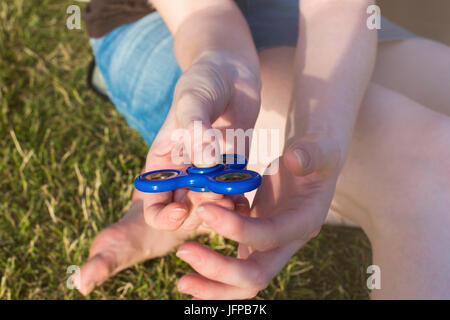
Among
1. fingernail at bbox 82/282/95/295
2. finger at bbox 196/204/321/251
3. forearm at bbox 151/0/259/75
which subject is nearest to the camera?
finger at bbox 196/204/321/251

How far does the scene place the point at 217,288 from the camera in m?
0.79

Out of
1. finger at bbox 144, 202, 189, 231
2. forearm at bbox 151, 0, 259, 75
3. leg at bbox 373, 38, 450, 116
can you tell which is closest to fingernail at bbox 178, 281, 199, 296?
finger at bbox 144, 202, 189, 231

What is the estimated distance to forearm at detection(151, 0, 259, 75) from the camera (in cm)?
96

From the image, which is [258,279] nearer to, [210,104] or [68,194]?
[210,104]

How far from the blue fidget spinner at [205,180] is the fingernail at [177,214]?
0.13ft

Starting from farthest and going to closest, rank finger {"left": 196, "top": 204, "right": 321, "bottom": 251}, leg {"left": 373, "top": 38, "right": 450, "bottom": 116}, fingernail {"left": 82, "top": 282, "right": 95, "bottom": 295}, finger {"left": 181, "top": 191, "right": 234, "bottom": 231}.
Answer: leg {"left": 373, "top": 38, "right": 450, "bottom": 116} → fingernail {"left": 82, "top": 282, "right": 95, "bottom": 295} → finger {"left": 181, "top": 191, "right": 234, "bottom": 231} → finger {"left": 196, "top": 204, "right": 321, "bottom": 251}

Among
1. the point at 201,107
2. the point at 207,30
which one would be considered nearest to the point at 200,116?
the point at 201,107

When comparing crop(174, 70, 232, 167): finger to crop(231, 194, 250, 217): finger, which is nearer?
crop(174, 70, 232, 167): finger

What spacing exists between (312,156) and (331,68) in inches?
14.3

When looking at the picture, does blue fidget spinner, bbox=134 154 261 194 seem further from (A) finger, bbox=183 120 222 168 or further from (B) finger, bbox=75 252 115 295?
(B) finger, bbox=75 252 115 295

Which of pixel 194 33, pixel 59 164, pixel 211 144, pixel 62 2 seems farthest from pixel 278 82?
pixel 62 2

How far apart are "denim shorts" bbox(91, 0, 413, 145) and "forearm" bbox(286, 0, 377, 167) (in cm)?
13

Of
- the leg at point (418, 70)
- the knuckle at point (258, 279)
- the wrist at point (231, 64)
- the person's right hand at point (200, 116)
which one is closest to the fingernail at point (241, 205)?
the person's right hand at point (200, 116)

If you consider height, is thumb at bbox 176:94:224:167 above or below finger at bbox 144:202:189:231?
above
